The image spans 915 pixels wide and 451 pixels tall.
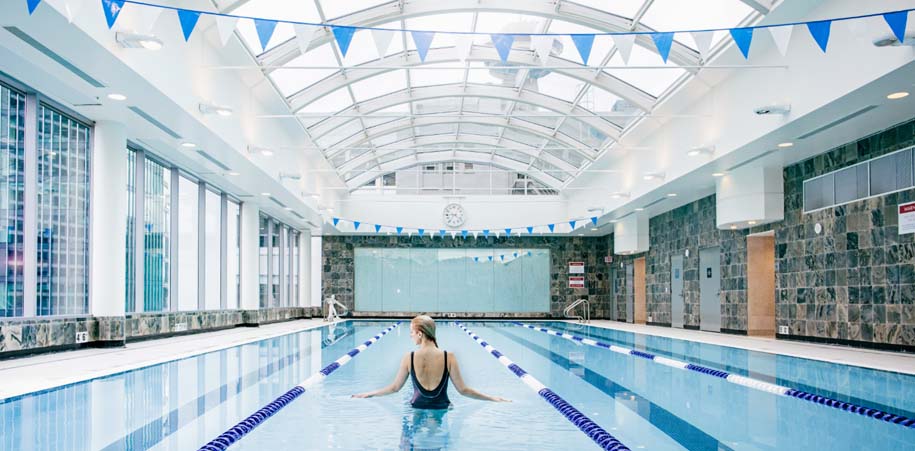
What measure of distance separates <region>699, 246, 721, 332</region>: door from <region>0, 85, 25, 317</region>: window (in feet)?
42.5

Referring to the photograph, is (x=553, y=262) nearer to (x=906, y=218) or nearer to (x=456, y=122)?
(x=456, y=122)

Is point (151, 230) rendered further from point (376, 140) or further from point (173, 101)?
point (376, 140)

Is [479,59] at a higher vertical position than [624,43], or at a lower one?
higher

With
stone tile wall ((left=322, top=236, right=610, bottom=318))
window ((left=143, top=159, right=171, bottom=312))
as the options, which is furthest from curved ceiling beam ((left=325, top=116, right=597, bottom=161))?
stone tile wall ((left=322, top=236, right=610, bottom=318))

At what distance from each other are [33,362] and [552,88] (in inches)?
397

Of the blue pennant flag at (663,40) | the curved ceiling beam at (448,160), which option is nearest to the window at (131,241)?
the blue pennant flag at (663,40)

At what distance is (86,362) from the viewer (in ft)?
28.0

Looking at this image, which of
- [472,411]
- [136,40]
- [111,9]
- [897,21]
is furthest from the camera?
[136,40]

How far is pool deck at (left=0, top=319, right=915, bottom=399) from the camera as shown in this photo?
6.92 metres

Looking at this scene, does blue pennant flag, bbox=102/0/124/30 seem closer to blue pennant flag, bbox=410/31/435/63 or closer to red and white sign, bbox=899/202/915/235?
blue pennant flag, bbox=410/31/435/63

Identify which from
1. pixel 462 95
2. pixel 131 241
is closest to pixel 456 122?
pixel 462 95

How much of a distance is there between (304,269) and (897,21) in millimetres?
20973

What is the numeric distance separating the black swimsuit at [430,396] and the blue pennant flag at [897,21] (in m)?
4.90

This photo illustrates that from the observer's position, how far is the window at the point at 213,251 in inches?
638
